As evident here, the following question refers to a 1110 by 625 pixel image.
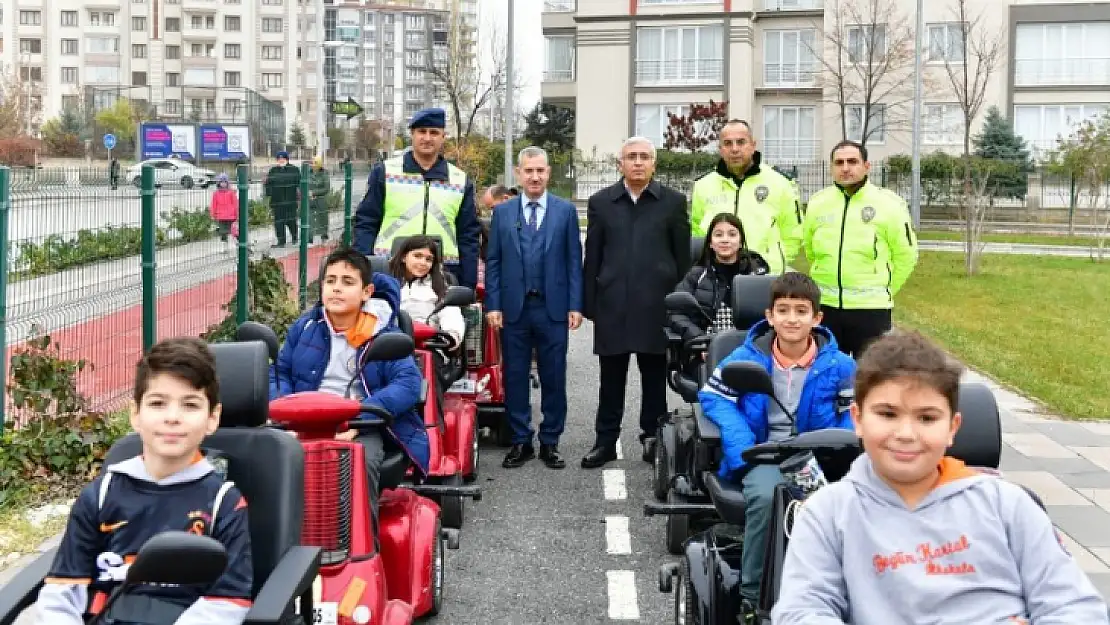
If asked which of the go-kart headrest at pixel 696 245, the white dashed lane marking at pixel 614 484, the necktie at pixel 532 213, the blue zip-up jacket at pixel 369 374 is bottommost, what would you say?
the white dashed lane marking at pixel 614 484

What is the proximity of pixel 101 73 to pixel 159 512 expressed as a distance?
388ft

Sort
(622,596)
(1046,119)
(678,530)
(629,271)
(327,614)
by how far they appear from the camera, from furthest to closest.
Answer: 1. (1046,119)
2. (629,271)
3. (678,530)
4. (622,596)
5. (327,614)

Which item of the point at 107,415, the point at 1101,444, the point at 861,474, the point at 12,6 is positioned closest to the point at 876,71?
the point at 1101,444

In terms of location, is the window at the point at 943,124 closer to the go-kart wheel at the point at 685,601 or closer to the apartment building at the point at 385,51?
A: the go-kart wheel at the point at 685,601

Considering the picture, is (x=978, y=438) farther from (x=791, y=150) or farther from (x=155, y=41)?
(x=155, y=41)

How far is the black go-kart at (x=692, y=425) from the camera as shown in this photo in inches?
253

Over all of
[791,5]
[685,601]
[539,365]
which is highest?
[791,5]

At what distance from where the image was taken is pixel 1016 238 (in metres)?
36.6

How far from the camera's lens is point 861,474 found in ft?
11.4

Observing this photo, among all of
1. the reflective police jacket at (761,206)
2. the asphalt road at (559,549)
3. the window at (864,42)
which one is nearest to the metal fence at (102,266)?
the asphalt road at (559,549)

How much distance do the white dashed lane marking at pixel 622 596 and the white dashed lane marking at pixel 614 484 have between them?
1587 mm

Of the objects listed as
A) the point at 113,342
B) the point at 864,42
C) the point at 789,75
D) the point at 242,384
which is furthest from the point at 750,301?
the point at 789,75

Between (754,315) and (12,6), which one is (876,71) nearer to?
(754,315)

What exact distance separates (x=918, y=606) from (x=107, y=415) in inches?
255
